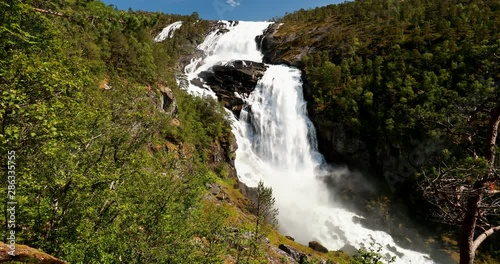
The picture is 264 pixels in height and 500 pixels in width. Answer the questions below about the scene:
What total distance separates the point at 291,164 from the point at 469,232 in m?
47.0

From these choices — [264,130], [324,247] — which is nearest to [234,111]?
[264,130]

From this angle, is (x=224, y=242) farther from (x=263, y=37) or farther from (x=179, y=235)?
(x=263, y=37)

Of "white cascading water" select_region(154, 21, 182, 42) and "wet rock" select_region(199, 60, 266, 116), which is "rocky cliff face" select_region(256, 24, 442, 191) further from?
"white cascading water" select_region(154, 21, 182, 42)

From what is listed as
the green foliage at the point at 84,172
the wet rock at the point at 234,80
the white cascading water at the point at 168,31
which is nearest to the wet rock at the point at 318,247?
the green foliage at the point at 84,172

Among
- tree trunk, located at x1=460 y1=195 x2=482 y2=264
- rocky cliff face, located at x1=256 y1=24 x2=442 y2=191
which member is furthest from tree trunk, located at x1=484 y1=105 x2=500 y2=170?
rocky cliff face, located at x1=256 y1=24 x2=442 y2=191

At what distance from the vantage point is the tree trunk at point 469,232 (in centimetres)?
576

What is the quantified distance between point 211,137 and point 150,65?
49.5 feet

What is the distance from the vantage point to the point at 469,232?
5.89m

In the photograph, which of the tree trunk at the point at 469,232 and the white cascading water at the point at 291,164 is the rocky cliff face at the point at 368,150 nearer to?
the white cascading water at the point at 291,164

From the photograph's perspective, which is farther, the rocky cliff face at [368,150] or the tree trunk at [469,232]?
the rocky cliff face at [368,150]

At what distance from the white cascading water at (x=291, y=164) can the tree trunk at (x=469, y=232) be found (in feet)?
113

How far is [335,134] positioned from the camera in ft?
181

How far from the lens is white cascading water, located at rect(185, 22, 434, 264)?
1580 inches

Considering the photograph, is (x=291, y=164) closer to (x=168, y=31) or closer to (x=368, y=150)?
(x=368, y=150)
